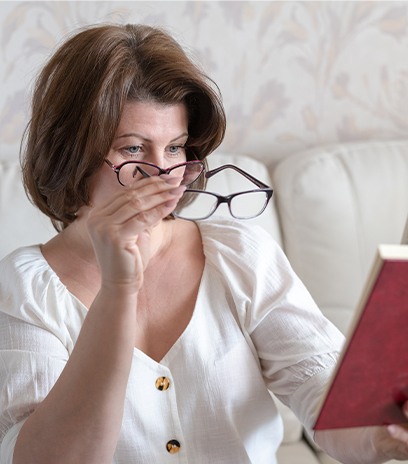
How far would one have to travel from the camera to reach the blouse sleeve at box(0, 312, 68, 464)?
1.23 meters

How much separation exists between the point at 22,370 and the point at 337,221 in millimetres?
850

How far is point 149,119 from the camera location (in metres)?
1.26

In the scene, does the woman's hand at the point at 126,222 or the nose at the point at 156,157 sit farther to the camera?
the nose at the point at 156,157

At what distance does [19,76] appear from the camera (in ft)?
6.13

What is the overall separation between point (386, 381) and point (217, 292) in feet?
1.48

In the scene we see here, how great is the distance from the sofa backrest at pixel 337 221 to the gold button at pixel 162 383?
2.02 feet

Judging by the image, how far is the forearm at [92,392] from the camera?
1106 mm

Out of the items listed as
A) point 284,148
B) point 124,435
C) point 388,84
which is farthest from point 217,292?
point 388,84

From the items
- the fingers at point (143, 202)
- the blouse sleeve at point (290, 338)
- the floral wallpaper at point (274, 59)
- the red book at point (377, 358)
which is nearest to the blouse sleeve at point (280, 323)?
the blouse sleeve at point (290, 338)

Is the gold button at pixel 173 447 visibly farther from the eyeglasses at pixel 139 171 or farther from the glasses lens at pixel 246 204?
the glasses lens at pixel 246 204

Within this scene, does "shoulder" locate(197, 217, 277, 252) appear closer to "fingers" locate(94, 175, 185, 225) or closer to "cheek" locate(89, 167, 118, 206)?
"cheek" locate(89, 167, 118, 206)

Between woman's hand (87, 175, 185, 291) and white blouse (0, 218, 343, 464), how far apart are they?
28 cm

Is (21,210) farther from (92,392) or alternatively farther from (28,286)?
(92,392)

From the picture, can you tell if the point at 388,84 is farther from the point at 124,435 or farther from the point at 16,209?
the point at 124,435
